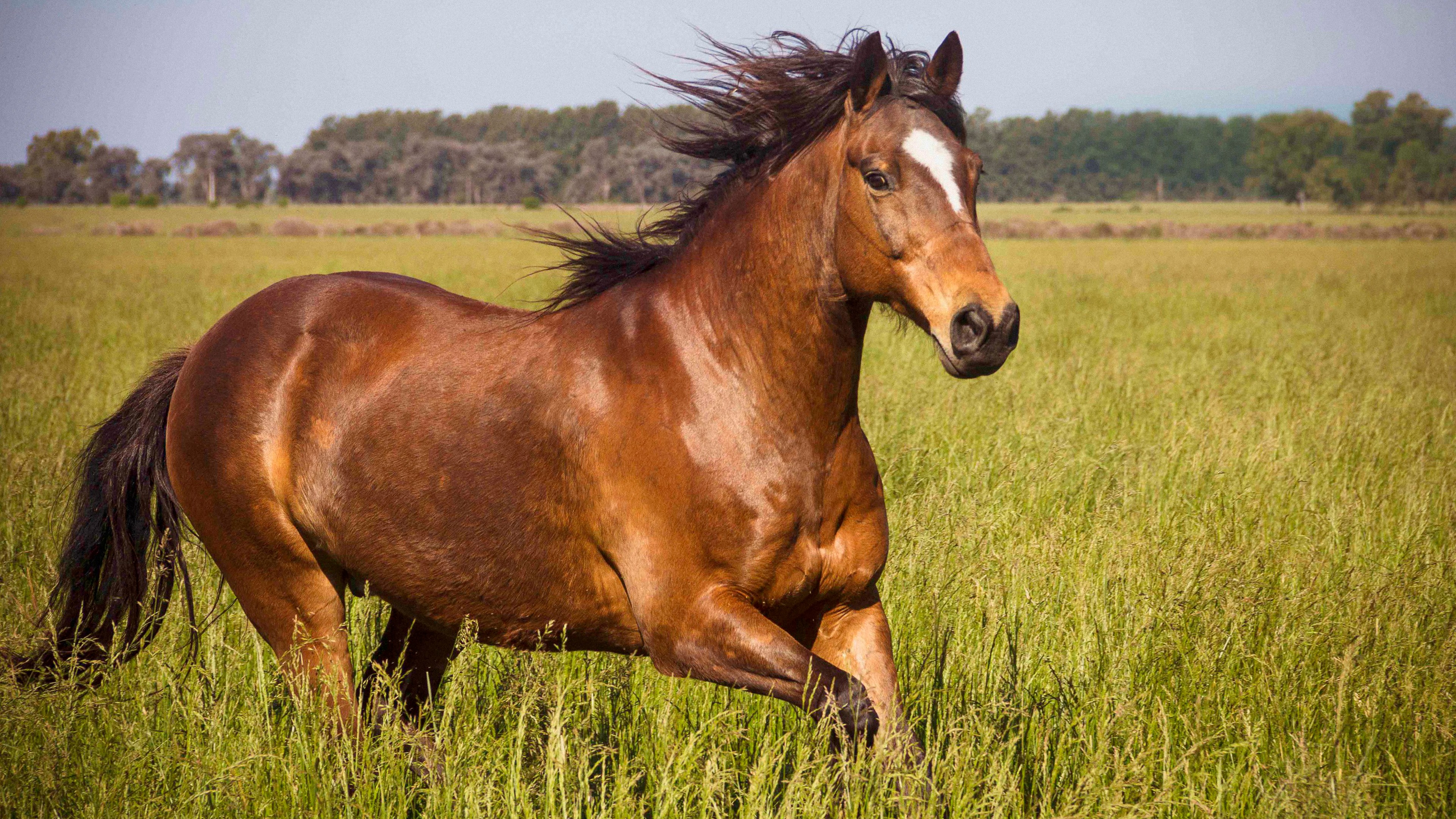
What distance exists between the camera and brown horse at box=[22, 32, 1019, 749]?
8.08ft

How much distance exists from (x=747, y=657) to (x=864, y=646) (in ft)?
1.51

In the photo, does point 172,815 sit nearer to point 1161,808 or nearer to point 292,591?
point 292,591

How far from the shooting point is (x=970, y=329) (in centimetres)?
227

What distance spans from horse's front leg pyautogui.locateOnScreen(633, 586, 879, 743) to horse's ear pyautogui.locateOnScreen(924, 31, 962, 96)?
1.49 metres

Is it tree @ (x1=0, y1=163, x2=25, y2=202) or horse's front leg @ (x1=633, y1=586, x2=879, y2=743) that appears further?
tree @ (x1=0, y1=163, x2=25, y2=202)

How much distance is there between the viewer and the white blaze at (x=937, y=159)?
241 cm

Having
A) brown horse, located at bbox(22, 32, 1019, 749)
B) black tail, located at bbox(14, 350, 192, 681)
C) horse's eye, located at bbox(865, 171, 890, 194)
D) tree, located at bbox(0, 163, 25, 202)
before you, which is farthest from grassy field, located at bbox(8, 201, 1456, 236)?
horse's eye, located at bbox(865, 171, 890, 194)

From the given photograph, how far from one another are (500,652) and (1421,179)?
100 m

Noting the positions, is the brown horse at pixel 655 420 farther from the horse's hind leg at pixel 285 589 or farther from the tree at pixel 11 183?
the tree at pixel 11 183

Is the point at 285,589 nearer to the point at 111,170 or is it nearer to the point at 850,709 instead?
the point at 850,709

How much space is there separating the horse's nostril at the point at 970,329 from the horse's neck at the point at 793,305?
0.43 meters

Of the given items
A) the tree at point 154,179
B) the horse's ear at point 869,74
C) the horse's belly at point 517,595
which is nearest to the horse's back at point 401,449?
the horse's belly at point 517,595

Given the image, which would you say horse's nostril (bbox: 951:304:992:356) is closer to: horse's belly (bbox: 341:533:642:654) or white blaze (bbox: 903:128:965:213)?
white blaze (bbox: 903:128:965:213)

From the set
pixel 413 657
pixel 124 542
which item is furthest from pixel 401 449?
pixel 124 542
